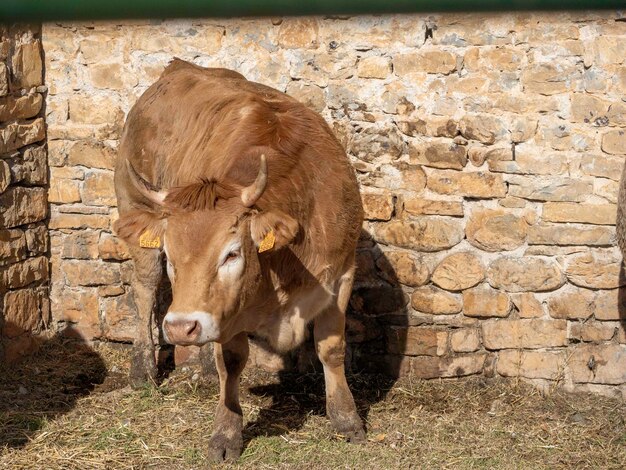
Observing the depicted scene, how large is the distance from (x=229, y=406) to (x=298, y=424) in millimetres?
481

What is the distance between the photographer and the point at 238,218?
4344 millimetres

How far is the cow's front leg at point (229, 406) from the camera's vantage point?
4.98m

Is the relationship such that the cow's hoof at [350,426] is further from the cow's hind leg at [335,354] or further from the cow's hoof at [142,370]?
the cow's hoof at [142,370]

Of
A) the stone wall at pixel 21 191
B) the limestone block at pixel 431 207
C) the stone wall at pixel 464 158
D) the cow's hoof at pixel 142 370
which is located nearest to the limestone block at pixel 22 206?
the stone wall at pixel 21 191

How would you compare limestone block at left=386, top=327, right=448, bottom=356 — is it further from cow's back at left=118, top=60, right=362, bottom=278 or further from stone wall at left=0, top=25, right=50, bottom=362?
stone wall at left=0, top=25, right=50, bottom=362

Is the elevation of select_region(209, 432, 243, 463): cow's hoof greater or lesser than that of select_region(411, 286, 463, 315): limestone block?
lesser

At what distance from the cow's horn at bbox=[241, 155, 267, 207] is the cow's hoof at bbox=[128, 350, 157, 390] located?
2159 millimetres

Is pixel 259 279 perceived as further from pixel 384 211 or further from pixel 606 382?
pixel 606 382

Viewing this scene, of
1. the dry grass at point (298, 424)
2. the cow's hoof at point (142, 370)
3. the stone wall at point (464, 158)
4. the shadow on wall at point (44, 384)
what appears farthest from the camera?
the cow's hoof at point (142, 370)

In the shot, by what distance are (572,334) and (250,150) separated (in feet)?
7.63

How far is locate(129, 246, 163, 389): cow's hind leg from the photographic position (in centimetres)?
620

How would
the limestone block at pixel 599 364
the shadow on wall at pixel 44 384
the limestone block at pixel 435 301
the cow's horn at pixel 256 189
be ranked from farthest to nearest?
the limestone block at pixel 435 301
the limestone block at pixel 599 364
the shadow on wall at pixel 44 384
the cow's horn at pixel 256 189

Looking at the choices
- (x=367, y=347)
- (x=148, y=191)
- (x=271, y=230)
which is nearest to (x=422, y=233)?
(x=367, y=347)

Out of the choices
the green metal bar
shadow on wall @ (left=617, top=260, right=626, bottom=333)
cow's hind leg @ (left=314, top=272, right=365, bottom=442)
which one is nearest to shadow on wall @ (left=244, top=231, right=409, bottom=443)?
cow's hind leg @ (left=314, top=272, right=365, bottom=442)
